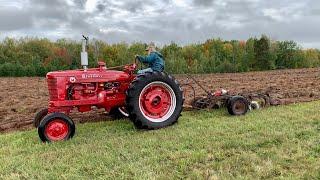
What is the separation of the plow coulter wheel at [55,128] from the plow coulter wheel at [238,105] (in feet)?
12.6

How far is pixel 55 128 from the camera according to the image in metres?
8.39

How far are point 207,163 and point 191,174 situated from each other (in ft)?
1.80

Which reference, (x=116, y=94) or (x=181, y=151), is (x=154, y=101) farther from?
(x=181, y=151)

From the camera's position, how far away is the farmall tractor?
9.06 metres

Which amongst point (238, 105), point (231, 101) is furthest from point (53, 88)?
point (238, 105)

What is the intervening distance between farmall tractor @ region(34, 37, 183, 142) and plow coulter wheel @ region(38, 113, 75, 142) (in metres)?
0.02

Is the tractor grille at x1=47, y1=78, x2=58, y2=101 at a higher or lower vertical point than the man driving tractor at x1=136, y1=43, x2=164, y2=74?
lower

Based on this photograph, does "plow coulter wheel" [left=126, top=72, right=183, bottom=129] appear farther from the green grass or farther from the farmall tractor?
the green grass

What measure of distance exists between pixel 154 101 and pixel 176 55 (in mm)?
47774

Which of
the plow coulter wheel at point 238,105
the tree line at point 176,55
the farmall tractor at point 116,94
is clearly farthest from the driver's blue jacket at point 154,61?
the tree line at point 176,55

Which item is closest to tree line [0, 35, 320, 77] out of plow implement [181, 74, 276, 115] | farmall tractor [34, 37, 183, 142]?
plow implement [181, 74, 276, 115]

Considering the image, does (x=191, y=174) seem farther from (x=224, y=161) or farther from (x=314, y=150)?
(x=314, y=150)

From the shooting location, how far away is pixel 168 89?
31.9ft

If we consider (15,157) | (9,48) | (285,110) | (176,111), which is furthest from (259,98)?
(9,48)
